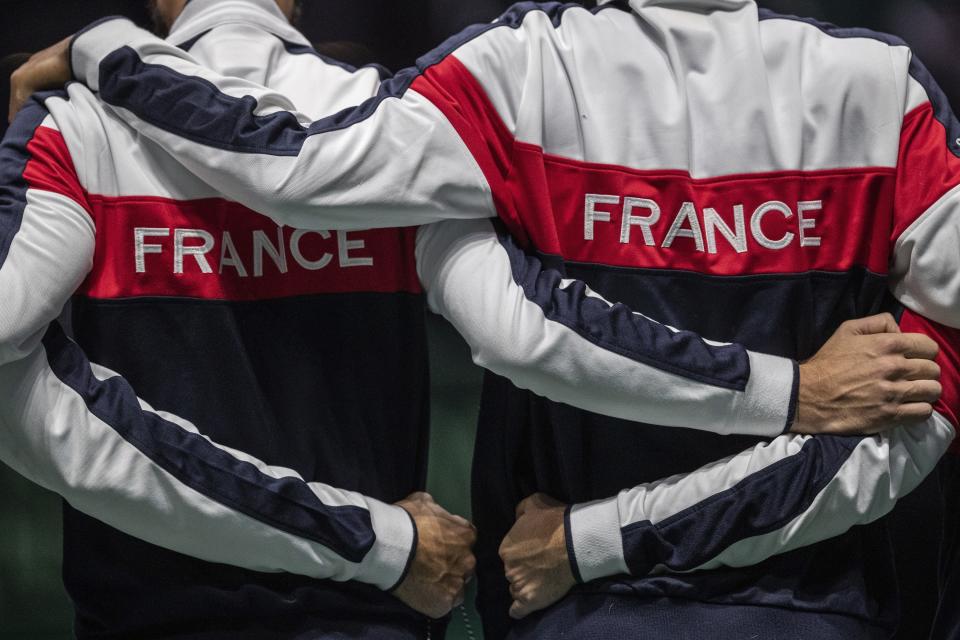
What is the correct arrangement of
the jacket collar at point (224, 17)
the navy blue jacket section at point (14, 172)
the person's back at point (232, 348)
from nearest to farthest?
the navy blue jacket section at point (14, 172) < the person's back at point (232, 348) < the jacket collar at point (224, 17)

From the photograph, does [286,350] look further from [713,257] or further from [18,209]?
[713,257]

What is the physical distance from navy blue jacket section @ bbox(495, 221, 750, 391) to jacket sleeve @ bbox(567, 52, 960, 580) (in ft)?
0.41

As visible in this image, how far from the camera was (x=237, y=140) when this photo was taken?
1.43m

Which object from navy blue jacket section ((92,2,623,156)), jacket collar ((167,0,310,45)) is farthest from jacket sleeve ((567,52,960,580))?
jacket collar ((167,0,310,45))

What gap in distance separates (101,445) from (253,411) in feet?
0.65

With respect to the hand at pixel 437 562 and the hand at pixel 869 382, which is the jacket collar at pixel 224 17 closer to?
the hand at pixel 437 562

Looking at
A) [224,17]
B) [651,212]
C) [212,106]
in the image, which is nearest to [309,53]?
[224,17]

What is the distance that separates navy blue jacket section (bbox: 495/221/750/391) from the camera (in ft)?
4.72

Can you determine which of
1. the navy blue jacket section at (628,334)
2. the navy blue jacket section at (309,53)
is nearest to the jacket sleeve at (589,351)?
the navy blue jacket section at (628,334)

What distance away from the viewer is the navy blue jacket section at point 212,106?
143 cm

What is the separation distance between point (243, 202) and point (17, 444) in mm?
375

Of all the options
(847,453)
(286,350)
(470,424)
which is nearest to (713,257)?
(847,453)

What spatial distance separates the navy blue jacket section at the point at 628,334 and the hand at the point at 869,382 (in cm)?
10

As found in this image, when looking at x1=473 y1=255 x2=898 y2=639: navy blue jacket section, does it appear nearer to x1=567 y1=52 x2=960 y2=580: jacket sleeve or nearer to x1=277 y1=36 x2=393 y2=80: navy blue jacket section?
x1=567 y1=52 x2=960 y2=580: jacket sleeve
